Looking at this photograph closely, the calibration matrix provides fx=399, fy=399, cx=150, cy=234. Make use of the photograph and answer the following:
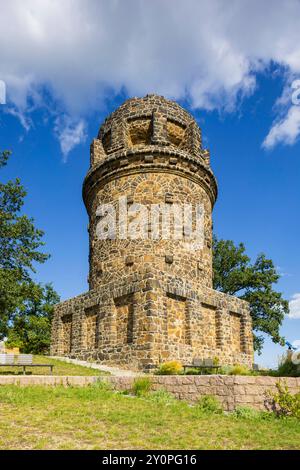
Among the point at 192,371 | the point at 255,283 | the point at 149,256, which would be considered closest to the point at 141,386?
the point at 192,371

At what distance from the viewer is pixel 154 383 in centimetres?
1025

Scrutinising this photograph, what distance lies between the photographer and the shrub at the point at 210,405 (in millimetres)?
8712

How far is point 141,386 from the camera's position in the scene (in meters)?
10.0

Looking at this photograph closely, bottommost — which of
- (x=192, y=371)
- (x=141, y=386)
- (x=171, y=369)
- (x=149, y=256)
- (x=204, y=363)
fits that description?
Result: (x=141, y=386)

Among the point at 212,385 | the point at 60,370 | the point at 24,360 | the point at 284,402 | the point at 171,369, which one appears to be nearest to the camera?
the point at 284,402

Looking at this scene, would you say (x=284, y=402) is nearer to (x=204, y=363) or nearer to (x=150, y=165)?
(x=204, y=363)

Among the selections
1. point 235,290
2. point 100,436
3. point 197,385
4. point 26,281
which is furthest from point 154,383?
point 235,290

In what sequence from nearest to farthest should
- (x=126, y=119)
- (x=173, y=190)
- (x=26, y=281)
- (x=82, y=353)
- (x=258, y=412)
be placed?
(x=258, y=412) < (x=82, y=353) < (x=173, y=190) < (x=126, y=119) < (x=26, y=281)

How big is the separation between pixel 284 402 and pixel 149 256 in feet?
31.4
